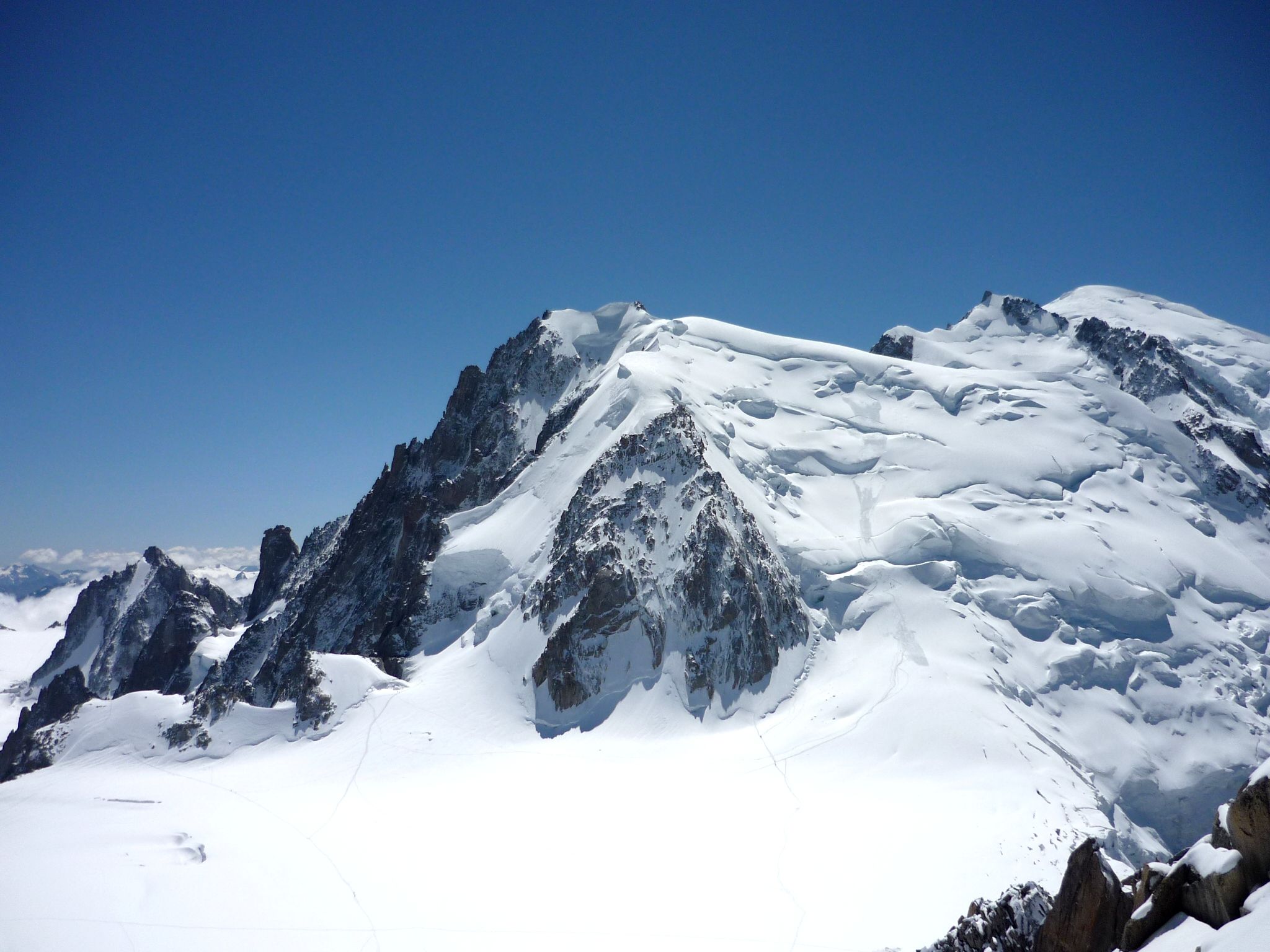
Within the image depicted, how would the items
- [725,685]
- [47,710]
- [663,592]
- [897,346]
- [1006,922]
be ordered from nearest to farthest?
1. [1006,922]
2. [725,685]
3. [663,592]
4. [897,346]
5. [47,710]

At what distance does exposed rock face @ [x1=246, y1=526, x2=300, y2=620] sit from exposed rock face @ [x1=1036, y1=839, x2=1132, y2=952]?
504ft

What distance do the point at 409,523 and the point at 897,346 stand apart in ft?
257

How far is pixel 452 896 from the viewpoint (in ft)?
115

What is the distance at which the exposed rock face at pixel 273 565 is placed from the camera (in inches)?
5792

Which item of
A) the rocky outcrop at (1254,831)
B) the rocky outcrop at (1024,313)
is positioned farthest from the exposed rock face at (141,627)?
the rocky outcrop at (1024,313)

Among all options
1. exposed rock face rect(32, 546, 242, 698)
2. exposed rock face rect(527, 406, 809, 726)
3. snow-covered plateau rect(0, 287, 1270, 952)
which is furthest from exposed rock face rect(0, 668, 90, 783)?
exposed rock face rect(527, 406, 809, 726)

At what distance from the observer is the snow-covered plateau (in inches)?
1362

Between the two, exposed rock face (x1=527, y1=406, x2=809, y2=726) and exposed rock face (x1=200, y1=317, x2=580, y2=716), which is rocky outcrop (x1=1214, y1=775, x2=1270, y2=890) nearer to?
exposed rock face (x1=527, y1=406, x2=809, y2=726)

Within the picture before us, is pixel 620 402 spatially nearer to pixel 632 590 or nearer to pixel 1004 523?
pixel 632 590

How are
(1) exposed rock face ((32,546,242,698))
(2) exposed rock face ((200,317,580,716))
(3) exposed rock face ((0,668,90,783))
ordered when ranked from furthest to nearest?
(1) exposed rock face ((32,546,242,698)) < (3) exposed rock face ((0,668,90,783)) < (2) exposed rock face ((200,317,580,716))

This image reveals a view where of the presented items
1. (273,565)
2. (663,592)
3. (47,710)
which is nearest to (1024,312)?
(663,592)

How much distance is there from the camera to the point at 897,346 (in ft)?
365

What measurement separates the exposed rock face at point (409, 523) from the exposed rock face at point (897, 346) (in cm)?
4967

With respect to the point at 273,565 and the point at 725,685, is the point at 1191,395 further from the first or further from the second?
the point at 273,565
